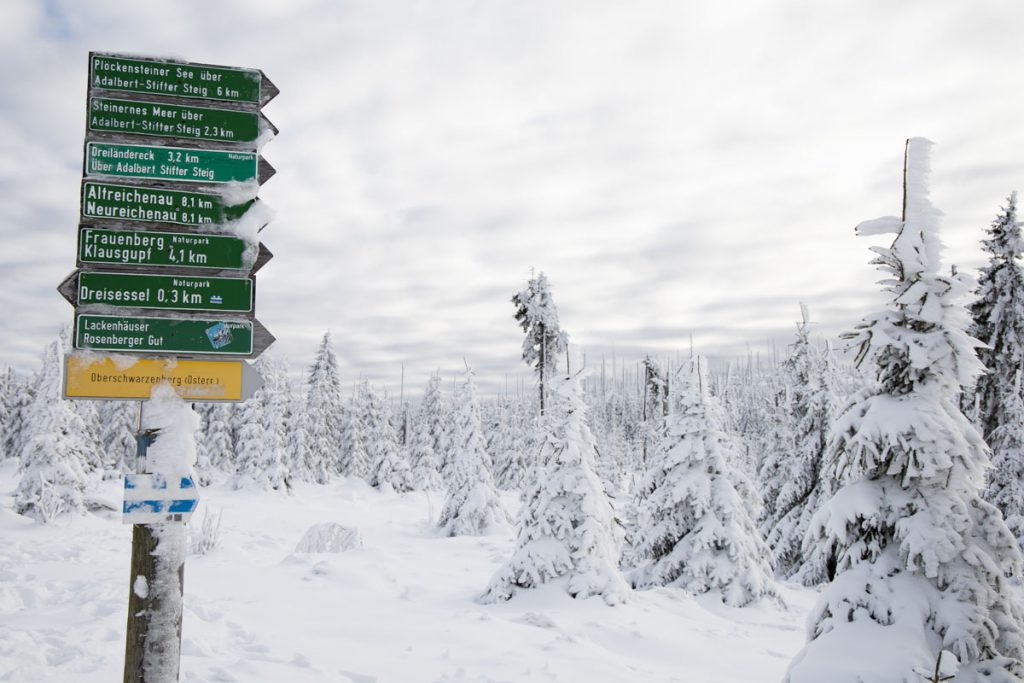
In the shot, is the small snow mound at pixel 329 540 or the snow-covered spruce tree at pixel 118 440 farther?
the snow-covered spruce tree at pixel 118 440

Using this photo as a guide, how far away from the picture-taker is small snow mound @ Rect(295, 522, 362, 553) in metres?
19.4

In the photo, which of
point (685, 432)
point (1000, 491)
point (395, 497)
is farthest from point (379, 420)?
point (1000, 491)

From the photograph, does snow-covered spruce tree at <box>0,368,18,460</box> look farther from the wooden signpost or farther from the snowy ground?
the wooden signpost

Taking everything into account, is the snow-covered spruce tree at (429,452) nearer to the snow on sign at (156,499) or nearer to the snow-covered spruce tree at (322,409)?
the snow-covered spruce tree at (322,409)

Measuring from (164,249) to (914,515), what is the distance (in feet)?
24.1

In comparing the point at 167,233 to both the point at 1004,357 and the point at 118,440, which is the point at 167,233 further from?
the point at 118,440

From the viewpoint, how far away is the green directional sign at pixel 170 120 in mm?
4477

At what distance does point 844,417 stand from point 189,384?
6705 millimetres

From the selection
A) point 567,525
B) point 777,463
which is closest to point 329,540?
point 567,525

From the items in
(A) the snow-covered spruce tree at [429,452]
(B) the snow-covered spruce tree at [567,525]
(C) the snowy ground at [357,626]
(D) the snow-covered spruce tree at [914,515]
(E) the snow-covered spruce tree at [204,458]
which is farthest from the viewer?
(A) the snow-covered spruce tree at [429,452]

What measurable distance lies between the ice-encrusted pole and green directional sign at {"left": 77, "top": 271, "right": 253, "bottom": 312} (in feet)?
2.12

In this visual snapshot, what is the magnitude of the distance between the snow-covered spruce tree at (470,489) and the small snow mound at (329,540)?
1048 cm

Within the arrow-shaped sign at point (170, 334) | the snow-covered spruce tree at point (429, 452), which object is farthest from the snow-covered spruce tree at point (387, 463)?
the arrow-shaped sign at point (170, 334)

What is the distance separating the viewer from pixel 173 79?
4590 mm
